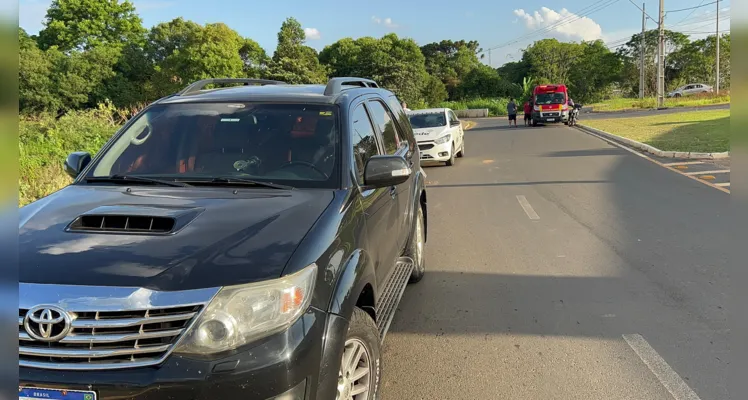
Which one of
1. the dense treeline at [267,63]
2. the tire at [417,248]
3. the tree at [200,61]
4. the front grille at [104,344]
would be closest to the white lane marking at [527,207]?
the tire at [417,248]

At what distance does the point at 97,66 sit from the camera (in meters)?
61.2

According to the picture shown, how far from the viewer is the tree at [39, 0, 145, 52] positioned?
72938 millimetres

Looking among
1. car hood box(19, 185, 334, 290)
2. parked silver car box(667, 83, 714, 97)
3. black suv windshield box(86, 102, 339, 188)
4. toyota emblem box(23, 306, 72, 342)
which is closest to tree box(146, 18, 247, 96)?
parked silver car box(667, 83, 714, 97)

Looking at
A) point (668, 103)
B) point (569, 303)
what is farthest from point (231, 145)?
point (668, 103)

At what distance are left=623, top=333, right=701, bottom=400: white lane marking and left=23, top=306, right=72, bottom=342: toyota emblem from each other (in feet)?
11.3

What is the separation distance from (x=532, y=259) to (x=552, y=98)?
29.3 m

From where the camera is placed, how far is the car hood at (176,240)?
7.45ft

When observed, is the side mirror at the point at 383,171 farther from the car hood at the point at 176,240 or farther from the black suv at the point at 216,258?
the car hood at the point at 176,240

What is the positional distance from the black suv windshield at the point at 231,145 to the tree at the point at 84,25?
253ft

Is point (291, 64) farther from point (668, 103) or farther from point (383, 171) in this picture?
point (383, 171)

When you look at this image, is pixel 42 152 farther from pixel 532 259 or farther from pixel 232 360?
pixel 232 360

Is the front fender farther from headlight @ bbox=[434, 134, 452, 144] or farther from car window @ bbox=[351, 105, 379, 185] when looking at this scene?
headlight @ bbox=[434, 134, 452, 144]

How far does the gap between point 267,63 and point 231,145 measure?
2010 inches

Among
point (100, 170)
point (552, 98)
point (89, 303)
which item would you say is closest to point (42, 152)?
point (100, 170)
